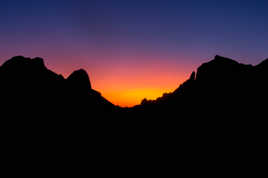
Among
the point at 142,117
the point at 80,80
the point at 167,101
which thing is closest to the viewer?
the point at 142,117

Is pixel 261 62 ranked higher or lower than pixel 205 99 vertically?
higher

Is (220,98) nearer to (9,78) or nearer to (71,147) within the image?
(71,147)

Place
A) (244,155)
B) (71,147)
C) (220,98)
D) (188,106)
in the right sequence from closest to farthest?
(244,155) → (71,147) → (220,98) → (188,106)

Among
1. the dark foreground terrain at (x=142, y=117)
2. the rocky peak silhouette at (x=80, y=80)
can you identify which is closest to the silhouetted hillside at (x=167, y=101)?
the dark foreground terrain at (x=142, y=117)

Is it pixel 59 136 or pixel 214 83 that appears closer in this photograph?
pixel 59 136

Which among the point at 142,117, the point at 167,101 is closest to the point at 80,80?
the point at 142,117

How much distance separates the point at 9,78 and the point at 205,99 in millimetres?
63011

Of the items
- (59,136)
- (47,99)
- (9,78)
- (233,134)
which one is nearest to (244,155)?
(233,134)

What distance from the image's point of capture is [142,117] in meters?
68.8

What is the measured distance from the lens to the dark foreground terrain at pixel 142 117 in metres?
46.6

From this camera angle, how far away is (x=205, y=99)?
58.3 meters

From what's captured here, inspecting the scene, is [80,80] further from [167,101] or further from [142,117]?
[167,101]

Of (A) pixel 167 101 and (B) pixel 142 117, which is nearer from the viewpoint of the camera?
(B) pixel 142 117

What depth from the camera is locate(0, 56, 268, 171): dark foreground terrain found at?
46562 millimetres
